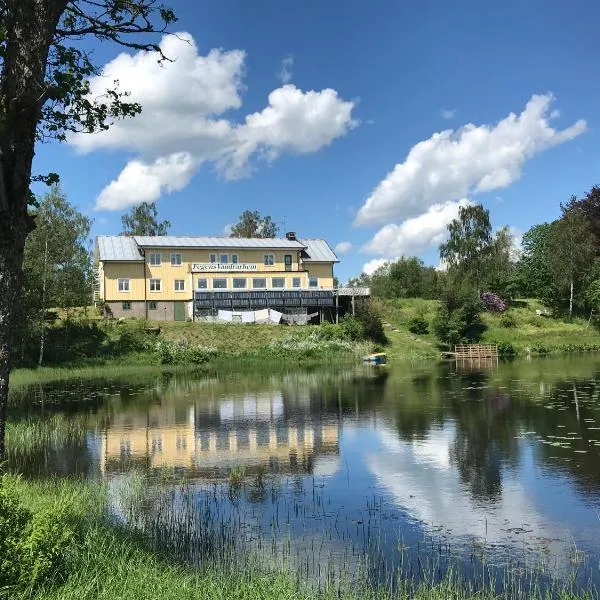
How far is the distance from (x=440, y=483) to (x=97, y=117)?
10050mm

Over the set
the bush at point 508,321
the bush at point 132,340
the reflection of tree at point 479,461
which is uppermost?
the bush at point 508,321

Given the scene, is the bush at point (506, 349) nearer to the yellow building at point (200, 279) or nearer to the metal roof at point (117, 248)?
the yellow building at point (200, 279)

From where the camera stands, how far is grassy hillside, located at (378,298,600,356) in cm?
5881

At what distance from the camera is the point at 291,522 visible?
11156 millimetres

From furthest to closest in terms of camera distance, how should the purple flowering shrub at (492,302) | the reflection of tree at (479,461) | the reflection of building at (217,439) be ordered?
the purple flowering shrub at (492,302)
the reflection of building at (217,439)
the reflection of tree at (479,461)

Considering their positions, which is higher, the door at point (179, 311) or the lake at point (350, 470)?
the door at point (179, 311)

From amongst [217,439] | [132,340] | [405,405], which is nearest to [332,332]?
[132,340]

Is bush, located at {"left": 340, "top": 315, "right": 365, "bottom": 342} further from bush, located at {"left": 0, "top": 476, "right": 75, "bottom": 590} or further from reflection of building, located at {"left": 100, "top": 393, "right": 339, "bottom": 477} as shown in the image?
bush, located at {"left": 0, "top": 476, "right": 75, "bottom": 590}

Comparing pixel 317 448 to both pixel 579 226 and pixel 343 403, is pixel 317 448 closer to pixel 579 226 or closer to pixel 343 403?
pixel 343 403

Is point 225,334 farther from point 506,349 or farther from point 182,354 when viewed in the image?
point 506,349

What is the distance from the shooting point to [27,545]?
644 cm

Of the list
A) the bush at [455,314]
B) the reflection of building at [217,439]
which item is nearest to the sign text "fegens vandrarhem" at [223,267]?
the bush at [455,314]

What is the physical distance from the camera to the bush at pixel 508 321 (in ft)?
211

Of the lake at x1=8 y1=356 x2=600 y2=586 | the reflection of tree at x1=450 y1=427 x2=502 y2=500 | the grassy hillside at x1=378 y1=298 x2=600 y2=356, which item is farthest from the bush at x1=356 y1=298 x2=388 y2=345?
the reflection of tree at x1=450 y1=427 x2=502 y2=500
